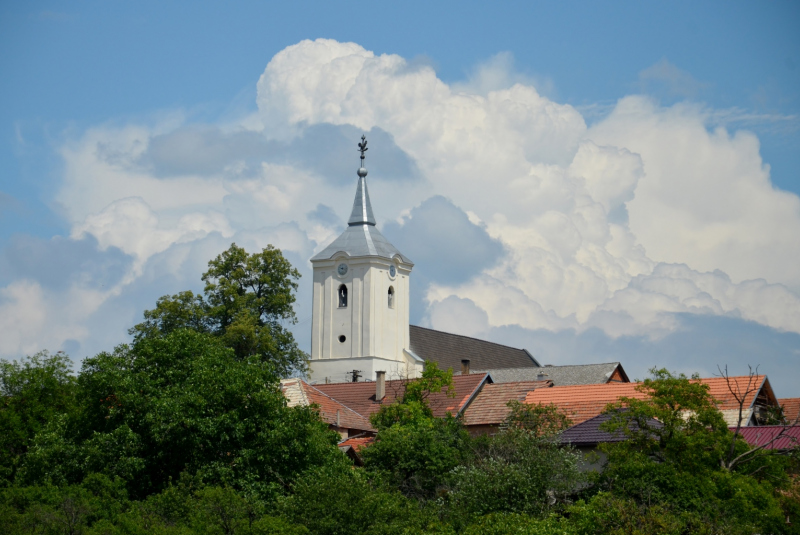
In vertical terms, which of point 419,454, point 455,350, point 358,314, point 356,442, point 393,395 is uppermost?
point 358,314

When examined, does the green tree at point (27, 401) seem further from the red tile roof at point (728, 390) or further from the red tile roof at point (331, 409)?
the red tile roof at point (728, 390)

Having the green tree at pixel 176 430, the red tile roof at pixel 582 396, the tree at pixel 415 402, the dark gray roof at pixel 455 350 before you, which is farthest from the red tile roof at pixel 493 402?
the dark gray roof at pixel 455 350

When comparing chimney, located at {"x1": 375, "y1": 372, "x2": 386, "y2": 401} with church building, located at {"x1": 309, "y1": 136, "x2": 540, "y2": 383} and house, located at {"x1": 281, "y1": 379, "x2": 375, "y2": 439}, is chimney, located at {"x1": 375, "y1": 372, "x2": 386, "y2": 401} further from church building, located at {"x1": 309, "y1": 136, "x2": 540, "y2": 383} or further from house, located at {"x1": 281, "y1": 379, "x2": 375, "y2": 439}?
church building, located at {"x1": 309, "y1": 136, "x2": 540, "y2": 383}

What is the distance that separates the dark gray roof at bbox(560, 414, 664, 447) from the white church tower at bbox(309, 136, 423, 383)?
39.4m

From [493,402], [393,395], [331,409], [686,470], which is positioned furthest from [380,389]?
[686,470]

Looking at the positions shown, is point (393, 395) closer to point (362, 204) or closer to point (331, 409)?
point (331, 409)

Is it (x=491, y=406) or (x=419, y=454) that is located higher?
(x=491, y=406)

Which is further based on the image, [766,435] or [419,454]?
[766,435]

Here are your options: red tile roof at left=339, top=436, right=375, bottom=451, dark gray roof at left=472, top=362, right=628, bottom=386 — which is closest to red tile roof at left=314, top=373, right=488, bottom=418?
red tile roof at left=339, top=436, right=375, bottom=451

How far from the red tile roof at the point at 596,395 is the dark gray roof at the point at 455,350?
98.6 feet

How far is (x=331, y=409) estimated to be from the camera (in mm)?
42562

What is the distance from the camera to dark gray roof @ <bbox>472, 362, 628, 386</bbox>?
61.0m

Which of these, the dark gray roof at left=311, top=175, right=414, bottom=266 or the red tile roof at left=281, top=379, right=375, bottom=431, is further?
the dark gray roof at left=311, top=175, right=414, bottom=266

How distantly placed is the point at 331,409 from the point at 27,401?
446 inches
